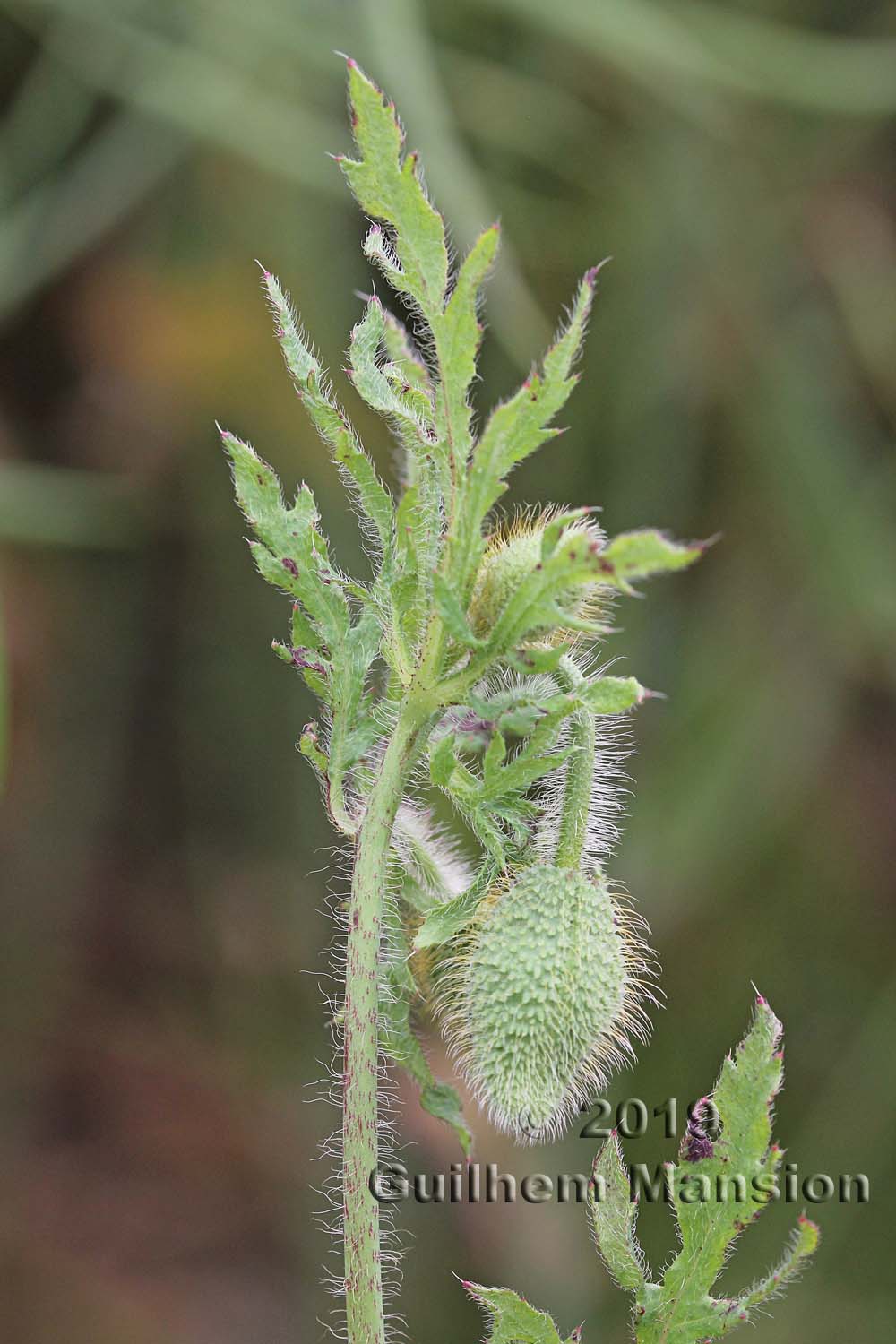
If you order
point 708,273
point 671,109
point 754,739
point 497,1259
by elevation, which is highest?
point 671,109

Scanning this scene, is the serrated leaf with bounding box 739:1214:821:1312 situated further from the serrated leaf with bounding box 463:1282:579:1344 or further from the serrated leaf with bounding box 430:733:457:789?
the serrated leaf with bounding box 430:733:457:789

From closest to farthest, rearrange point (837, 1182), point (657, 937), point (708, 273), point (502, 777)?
point (502, 777) → point (837, 1182) → point (657, 937) → point (708, 273)

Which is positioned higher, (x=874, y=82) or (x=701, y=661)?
(x=874, y=82)

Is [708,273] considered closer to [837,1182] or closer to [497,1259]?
[837,1182]

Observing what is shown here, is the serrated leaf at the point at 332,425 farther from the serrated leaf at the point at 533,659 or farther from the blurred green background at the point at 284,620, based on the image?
the blurred green background at the point at 284,620

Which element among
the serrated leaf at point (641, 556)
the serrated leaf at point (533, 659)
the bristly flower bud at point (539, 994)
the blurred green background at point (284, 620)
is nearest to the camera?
the serrated leaf at point (641, 556)

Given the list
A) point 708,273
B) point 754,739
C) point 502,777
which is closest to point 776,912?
point 754,739

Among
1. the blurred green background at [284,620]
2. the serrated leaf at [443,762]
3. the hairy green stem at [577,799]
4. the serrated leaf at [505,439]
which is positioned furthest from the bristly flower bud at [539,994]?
the blurred green background at [284,620]

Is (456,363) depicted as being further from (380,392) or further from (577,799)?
(577,799)
